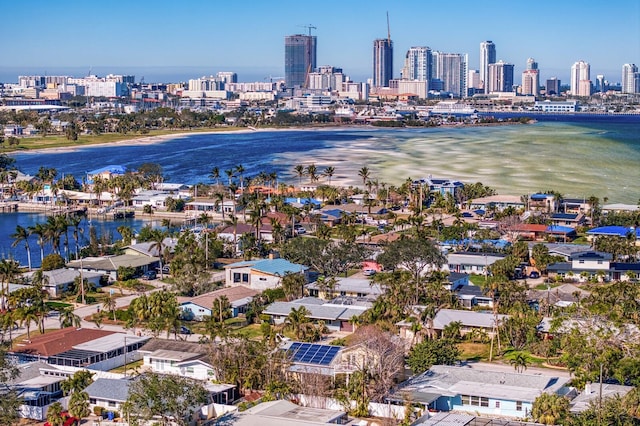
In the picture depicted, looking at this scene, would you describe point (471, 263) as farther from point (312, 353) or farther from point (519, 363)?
point (312, 353)

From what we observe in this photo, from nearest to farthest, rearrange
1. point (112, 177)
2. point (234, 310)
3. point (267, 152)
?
point (234, 310), point (112, 177), point (267, 152)

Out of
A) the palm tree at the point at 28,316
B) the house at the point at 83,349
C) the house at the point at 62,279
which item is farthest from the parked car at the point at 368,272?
the palm tree at the point at 28,316

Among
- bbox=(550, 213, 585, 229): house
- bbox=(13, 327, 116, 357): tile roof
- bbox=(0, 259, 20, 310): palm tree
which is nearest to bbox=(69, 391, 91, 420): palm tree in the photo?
bbox=(13, 327, 116, 357): tile roof

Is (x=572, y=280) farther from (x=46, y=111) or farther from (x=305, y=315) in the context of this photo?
(x=46, y=111)

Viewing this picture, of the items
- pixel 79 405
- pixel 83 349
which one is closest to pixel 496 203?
pixel 83 349

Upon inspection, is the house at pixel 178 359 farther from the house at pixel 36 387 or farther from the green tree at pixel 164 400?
the green tree at pixel 164 400

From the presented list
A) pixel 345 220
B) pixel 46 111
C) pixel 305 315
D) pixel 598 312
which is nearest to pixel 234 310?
pixel 305 315
